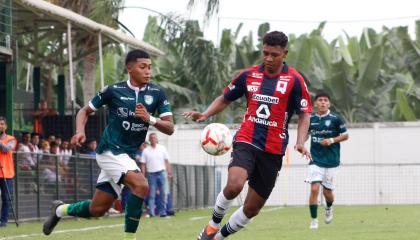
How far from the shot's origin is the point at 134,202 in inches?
406

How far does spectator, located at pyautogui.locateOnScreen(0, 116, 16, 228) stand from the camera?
1803 cm

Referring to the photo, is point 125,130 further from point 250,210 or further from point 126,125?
point 250,210

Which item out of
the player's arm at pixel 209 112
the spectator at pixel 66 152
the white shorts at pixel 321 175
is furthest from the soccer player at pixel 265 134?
the spectator at pixel 66 152

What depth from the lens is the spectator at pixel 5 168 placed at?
1803 cm

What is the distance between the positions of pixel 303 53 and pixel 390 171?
6.61m

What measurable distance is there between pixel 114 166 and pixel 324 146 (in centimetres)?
765

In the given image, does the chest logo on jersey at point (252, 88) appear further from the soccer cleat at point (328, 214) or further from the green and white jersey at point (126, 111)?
the soccer cleat at point (328, 214)

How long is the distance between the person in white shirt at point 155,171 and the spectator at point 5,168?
601 cm

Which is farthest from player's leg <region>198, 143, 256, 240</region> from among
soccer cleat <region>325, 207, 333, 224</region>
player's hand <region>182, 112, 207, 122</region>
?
soccer cleat <region>325, 207, 333, 224</region>

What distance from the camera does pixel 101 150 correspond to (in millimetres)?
10750

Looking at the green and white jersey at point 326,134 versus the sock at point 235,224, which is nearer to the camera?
the sock at point 235,224

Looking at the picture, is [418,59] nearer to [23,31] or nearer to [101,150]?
[23,31]

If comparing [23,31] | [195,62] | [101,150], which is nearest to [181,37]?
[195,62]

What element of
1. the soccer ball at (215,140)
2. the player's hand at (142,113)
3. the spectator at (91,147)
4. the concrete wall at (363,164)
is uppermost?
the player's hand at (142,113)
